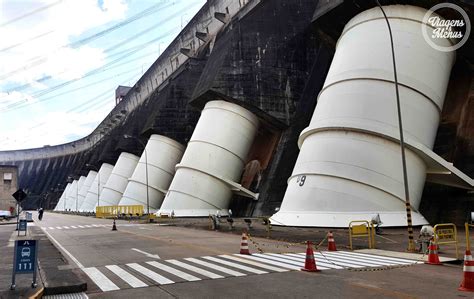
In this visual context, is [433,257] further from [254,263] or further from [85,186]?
[85,186]

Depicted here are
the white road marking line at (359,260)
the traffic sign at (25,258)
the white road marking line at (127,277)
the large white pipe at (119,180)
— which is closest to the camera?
the traffic sign at (25,258)

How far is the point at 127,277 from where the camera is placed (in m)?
9.05

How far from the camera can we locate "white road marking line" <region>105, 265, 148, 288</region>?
8188 mm

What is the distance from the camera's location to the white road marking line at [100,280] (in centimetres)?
792

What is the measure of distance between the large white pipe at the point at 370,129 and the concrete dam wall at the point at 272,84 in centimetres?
246

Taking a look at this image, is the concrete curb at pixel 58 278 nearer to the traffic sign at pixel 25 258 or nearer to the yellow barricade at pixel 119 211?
the traffic sign at pixel 25 258

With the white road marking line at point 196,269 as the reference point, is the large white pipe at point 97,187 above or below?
above

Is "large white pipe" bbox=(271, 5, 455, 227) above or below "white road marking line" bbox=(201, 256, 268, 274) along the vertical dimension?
above

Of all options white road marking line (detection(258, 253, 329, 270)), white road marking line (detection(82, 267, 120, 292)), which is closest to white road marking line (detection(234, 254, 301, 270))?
white road marking line (detection(258, 253, 329, 270))

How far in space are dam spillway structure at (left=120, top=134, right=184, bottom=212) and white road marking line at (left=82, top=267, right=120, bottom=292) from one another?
47.4 m

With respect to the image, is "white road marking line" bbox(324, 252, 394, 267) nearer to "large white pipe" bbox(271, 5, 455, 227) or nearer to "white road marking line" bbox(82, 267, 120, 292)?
"white road marking line" bbox(82, 267, 120, 292)

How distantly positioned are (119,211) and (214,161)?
21071mm

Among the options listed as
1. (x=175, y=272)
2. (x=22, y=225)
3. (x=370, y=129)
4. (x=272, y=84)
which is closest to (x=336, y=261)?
(x=175, y=272)

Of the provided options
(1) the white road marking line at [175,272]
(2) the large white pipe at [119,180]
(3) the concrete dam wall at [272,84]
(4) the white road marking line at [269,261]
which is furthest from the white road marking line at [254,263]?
(2) the large white pipe at [119,180]
